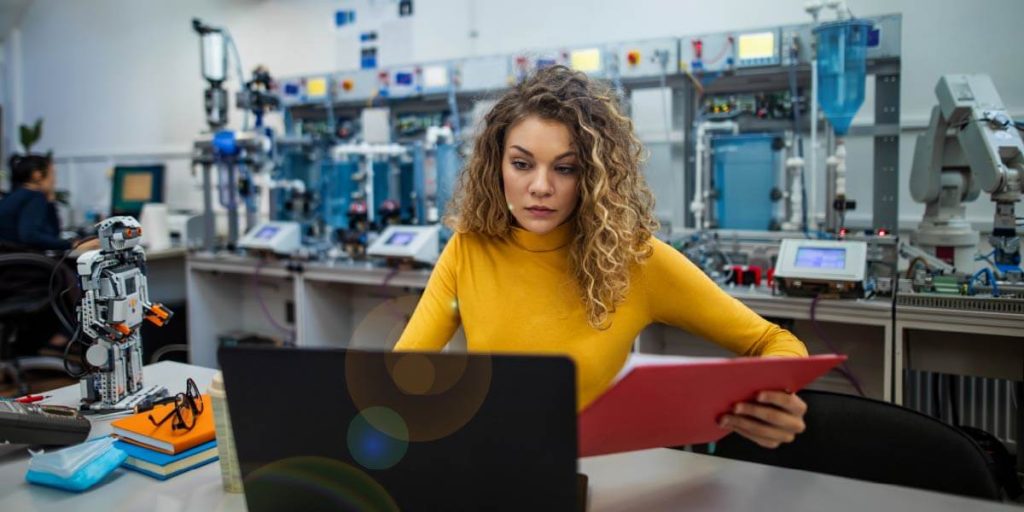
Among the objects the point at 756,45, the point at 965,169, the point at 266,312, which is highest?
the point at 756,45

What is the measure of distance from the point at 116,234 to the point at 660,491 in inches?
43.6

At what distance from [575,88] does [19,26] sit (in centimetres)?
736

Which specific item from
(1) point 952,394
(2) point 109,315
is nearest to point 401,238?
(2) point 109,315

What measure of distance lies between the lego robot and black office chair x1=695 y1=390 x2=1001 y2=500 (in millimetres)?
1082

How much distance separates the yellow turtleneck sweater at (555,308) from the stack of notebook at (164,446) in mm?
355

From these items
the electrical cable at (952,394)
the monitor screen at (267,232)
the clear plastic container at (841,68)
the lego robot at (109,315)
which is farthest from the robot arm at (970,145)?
the monitor screen at (267,232)

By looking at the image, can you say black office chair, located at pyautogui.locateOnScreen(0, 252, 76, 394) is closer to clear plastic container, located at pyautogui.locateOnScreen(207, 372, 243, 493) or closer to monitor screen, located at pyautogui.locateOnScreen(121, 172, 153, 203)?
monitor screen, located at pyautogui.locateOnScreen(121, 172, 153, 203)

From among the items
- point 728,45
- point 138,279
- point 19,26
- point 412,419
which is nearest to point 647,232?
point 412,419

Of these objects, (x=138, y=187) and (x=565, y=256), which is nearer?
(x=565, y=256)

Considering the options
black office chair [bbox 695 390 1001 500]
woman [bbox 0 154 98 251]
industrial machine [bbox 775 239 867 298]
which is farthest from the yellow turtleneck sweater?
woman [bbox 0 154 98 251]

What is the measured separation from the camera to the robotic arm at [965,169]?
217 centimetres

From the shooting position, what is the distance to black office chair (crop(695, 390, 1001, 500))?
1.04 m

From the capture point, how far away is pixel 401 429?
0.71m

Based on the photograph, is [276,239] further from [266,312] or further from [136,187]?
[136,187]
